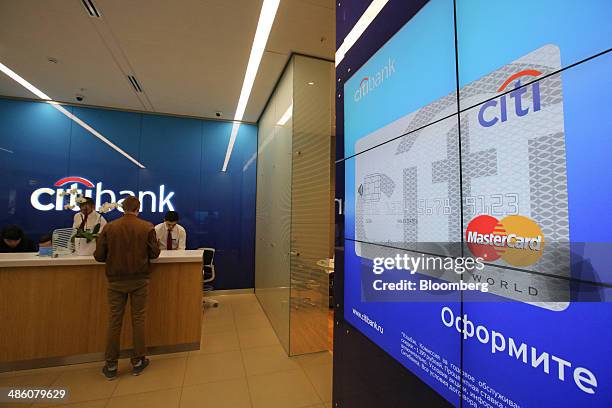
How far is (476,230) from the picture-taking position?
0.92 metres

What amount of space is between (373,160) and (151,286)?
308 centimetres

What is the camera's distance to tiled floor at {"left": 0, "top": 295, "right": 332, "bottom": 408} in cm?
249

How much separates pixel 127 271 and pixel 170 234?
6.67 feet

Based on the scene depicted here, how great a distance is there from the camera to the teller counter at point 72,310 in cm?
295

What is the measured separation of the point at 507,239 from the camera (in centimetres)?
83

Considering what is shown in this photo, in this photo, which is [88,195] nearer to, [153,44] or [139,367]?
[153,44]

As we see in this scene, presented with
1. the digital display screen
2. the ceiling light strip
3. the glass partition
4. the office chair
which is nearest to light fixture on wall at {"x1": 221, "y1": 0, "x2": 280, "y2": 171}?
the glass partition

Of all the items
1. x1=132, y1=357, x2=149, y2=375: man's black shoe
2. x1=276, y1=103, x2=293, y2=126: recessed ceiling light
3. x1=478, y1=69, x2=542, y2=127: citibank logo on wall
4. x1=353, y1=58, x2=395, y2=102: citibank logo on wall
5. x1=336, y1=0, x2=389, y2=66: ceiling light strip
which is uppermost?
x1=276, y1=103, x2=293, y2=126: recessed ceiling light

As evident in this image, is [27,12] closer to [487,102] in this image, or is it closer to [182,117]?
[182,117]

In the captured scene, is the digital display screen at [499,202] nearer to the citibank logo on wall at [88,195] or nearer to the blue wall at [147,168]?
the blue wall at [147,168]

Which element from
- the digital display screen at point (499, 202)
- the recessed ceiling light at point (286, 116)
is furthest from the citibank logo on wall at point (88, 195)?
the digital display screen at point (499, 202)

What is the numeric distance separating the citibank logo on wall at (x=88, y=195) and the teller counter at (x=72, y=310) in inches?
90.9

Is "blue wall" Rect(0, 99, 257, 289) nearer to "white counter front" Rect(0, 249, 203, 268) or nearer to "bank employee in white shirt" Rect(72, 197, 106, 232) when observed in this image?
"bank employee in white shirt" Rect(72, 197, 106, 232)

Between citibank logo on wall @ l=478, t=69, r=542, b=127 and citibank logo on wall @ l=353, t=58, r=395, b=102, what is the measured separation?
1.95ft
